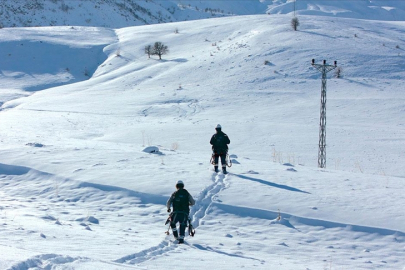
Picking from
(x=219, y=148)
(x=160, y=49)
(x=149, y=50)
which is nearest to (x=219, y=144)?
(x=219, y=148)

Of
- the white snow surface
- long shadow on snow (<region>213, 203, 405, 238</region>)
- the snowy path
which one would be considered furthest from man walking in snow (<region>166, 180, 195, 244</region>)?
long shadow on snow (<region>213, 203, 405, 238</region>)

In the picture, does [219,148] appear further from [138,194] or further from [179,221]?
[179,221]

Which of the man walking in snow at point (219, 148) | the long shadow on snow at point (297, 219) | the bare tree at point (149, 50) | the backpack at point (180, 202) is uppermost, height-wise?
the bare tree at point (149, 50)

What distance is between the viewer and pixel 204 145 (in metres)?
23.0

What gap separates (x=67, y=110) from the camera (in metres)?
31.6

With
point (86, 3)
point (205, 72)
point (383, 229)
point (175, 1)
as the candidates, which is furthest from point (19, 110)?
point (175, 1)

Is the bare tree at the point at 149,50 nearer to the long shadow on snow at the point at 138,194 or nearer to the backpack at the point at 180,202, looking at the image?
the long shadow on snow at the point at 138,194

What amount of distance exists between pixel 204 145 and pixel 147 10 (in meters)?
66.9

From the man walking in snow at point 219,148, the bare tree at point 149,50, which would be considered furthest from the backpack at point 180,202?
the bare tree at point 149,50

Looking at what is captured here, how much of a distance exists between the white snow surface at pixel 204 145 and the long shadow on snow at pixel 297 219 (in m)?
0.03

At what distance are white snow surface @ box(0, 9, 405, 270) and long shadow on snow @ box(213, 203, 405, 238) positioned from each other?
30 millimetres

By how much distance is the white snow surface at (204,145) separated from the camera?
963 centimetres

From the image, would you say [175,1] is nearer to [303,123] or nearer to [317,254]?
[303,123]

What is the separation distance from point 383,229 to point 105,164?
27.0 ft
